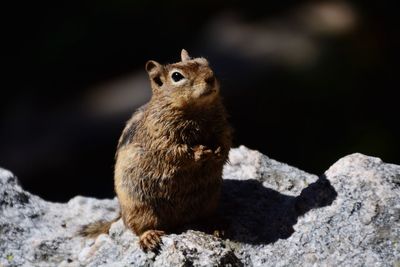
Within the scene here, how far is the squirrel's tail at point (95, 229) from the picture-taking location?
5377 millimetres

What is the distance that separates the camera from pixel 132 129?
5.29 meters

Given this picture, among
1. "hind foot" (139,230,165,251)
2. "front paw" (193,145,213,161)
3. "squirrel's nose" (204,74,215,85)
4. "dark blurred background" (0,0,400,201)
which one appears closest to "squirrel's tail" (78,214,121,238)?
"hind foot" (139,230,165,251)

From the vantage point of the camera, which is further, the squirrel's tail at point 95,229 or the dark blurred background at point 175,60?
the dark blurred background at point 175,60

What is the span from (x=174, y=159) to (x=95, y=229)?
2.73ft

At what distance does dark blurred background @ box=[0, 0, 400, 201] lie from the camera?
881cm

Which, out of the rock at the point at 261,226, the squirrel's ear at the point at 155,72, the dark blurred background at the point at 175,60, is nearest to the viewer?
the rock at the point at 261,226

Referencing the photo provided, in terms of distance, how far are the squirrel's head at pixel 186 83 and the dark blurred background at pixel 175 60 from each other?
11.8 feet

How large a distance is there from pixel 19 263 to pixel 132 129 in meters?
1.03

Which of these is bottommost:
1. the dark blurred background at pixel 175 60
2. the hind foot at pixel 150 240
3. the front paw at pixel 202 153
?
the hind foot at pixel 150 240

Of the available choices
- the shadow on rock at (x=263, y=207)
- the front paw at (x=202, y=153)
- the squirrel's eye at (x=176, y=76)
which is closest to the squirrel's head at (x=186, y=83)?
the squirrel's eye at (x=176, y=76)

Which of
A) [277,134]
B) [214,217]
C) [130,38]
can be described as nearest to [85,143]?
[130,38]

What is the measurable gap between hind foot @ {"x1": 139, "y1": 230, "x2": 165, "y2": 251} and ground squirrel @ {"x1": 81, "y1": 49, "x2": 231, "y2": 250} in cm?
11

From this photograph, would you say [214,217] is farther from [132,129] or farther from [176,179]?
Answer: [132,129]

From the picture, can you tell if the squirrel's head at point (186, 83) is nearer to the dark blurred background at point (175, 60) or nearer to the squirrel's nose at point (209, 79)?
the squirrel's nose at point (209, 79)
